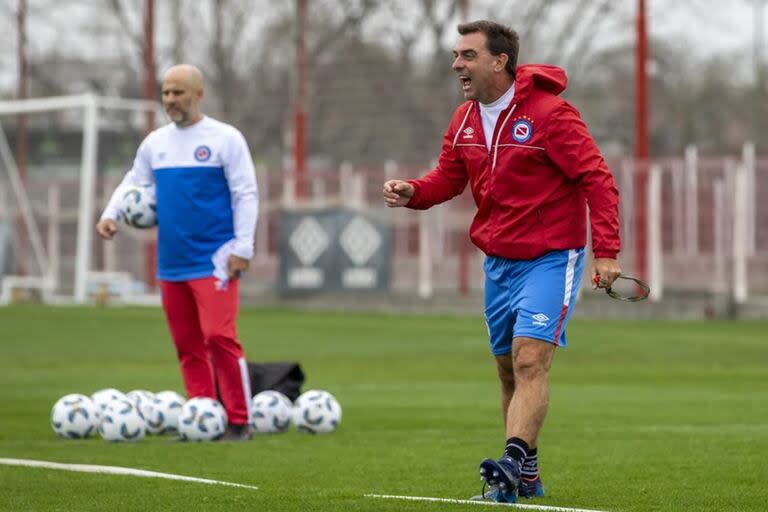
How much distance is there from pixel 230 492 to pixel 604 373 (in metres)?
10.2

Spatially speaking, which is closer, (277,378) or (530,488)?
(530,488)

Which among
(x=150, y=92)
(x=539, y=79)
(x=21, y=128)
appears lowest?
(x=539, y=79)

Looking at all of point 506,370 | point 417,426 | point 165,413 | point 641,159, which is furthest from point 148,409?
point 641,159

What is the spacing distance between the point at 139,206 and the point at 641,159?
20195 millimetres

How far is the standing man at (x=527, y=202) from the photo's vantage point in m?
7.98

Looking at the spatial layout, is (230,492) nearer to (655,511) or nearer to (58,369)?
(655,511)

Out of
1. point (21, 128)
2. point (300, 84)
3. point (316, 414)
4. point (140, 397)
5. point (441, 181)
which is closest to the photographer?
point (441, 181)

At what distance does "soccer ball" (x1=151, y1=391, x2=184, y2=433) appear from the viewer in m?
11.4

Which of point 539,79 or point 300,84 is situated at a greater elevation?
point 300,84

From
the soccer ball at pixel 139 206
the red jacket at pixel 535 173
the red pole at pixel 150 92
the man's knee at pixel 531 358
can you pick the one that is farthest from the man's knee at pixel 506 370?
the red pole at pixel 150 92

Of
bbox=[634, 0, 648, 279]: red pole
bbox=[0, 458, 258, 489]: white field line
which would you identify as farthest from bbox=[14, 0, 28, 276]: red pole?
bbox=[0, 458, 258, 489]: white field line

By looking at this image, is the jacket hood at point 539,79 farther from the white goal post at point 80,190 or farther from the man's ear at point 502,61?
the white goal post at point 80,190

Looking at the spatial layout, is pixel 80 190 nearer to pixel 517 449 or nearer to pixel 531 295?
Answer: pixel 531 295

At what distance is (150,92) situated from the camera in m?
37.2
